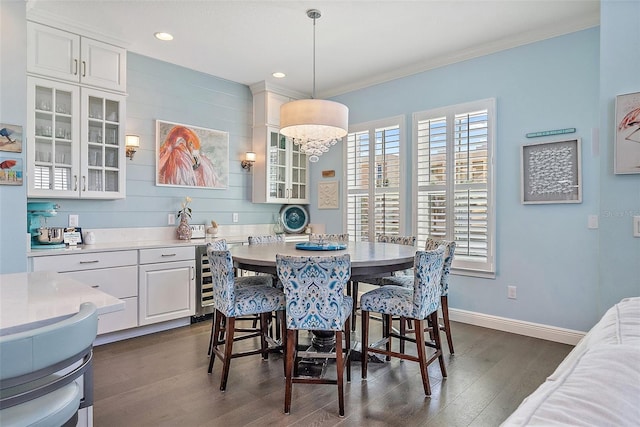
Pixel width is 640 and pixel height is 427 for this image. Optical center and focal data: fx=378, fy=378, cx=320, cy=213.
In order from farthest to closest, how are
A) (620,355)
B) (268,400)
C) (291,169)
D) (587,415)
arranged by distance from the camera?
(291,169) < (268,400) < (620,355) < (587,415)

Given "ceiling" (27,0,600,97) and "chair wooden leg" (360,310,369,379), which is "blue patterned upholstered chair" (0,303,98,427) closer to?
"chair wooden leg" (360,310,369,379)

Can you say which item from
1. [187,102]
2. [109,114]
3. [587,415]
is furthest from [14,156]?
[587,415]

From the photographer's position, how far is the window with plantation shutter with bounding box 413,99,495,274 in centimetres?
383

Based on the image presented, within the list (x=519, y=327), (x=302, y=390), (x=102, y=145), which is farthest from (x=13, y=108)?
(x=519, y=327)

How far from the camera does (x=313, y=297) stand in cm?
226

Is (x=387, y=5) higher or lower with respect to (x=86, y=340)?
higher

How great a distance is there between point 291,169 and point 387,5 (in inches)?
105

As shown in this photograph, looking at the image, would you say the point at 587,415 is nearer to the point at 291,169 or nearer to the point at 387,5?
the point at 387,5

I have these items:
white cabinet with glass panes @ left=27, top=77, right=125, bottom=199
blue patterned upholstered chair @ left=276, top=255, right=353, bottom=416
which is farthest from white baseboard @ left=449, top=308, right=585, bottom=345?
white cabinet with glass panes @ left=27, top=77, right=125, bottom=199

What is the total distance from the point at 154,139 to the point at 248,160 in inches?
47.6

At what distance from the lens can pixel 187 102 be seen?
4.49 metres

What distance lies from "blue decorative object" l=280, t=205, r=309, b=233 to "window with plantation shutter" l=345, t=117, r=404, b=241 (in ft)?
2.50

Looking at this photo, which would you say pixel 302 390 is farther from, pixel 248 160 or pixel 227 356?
pixel 248 160

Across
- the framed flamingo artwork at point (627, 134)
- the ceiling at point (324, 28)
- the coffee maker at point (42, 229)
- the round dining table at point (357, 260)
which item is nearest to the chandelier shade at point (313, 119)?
the ceiling at point (324, 28)
